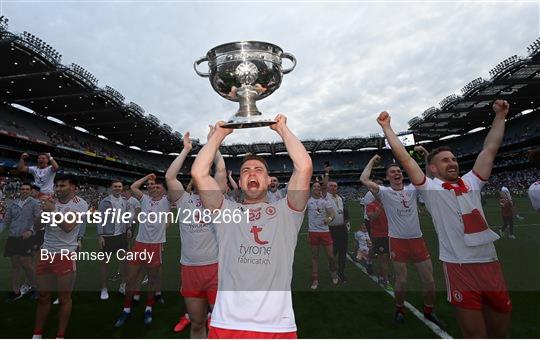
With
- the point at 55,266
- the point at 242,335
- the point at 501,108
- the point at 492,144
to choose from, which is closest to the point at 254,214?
the point at 242,335

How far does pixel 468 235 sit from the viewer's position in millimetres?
2998


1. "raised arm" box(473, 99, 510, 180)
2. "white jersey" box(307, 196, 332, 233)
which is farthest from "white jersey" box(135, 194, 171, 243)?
"raised arm" box(473, 99, 510, 180)

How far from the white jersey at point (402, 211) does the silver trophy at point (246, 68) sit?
10.1ft

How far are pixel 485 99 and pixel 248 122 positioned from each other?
43535mm

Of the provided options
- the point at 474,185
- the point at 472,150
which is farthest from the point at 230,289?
the point at 472,150

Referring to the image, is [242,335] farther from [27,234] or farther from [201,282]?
[27,234]

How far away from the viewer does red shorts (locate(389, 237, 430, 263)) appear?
4926 mm

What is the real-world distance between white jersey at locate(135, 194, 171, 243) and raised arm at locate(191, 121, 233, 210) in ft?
11.9

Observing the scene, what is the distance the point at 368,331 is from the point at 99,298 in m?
5.09

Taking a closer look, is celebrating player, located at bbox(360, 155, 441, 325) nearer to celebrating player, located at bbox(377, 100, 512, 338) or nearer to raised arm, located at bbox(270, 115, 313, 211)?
celebrating player, located at bbox(377, 100, 512, 338)

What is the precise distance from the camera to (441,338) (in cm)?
417

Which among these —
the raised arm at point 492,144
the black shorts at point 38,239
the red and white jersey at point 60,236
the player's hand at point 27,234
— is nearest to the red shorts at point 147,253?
the red and white jersey at point 60,236

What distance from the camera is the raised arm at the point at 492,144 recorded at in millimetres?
3066

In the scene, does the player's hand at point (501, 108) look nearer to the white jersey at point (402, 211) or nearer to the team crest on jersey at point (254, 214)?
the white jersey at point (402, 211)
